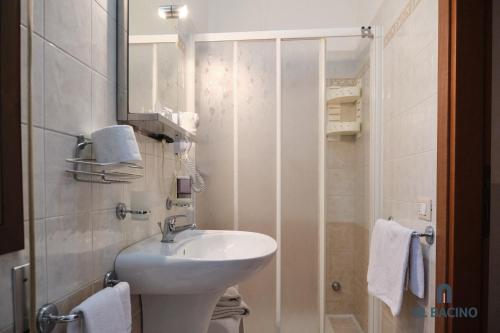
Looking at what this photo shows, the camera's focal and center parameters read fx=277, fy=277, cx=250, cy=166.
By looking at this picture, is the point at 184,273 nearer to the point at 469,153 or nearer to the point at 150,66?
the point at 150,66

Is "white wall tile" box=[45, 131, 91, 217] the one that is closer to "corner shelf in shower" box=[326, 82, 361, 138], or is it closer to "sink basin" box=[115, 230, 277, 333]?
"sink basin" box=[115, 230, 277, 333]

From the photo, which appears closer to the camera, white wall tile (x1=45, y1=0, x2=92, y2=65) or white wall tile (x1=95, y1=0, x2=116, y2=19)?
white wall tile (x1=45, y1=0, x2=92, y2=65)

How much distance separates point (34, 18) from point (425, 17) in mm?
1351

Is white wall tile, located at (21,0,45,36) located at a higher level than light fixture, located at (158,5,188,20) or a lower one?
lower

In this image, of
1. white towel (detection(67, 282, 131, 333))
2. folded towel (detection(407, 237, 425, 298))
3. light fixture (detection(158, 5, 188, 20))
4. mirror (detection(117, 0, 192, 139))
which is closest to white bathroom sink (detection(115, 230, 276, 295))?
white towel (detection(67, 282, 131, 333))

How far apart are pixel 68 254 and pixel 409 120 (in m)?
1.41

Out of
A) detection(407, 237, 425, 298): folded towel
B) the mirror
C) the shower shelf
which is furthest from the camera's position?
detection(407, 237, 425, 298): folded towel

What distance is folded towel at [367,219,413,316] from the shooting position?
114 centimetres

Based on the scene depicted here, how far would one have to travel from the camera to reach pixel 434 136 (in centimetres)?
106

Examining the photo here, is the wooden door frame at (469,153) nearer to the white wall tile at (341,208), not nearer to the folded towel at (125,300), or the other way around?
the folded towel at (125,300)

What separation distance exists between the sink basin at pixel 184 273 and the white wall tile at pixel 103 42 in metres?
0.63

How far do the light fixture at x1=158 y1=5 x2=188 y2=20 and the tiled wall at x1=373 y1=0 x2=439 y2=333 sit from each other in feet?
3.77

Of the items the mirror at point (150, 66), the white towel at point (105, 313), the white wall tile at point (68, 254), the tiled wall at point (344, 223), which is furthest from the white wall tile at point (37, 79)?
the tiled wall at point (344, 223)

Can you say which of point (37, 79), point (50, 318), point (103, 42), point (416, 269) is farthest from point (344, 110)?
point (50, 318)
